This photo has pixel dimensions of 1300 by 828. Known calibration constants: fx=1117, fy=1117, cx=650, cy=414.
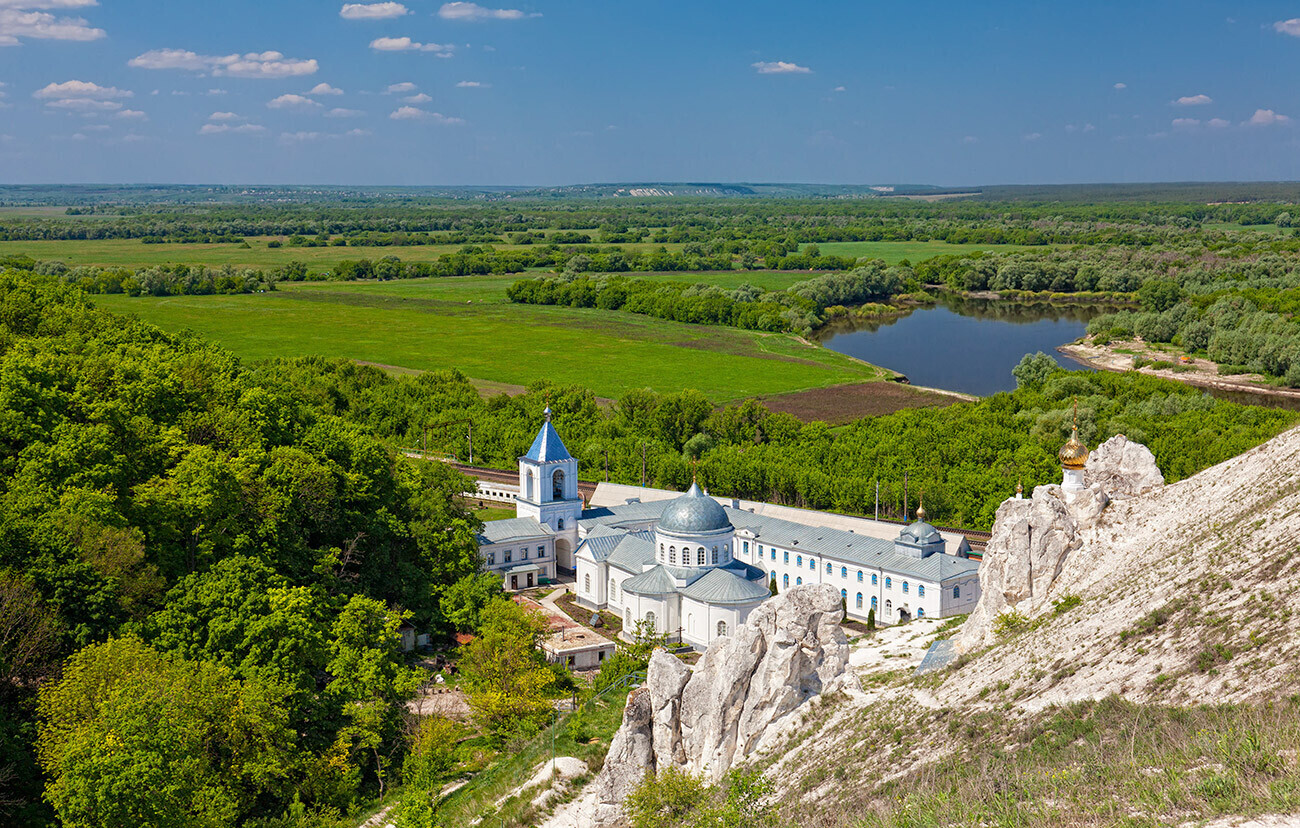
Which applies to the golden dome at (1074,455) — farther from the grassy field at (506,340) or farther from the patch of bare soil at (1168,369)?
the patch of bare soil at (1168,369)

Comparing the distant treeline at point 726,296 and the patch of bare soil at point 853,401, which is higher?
the distant treeline at point 726,296

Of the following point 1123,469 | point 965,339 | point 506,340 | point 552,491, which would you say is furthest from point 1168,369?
point 1123,469

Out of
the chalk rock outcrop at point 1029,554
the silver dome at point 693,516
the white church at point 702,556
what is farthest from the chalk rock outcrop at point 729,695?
the silver dome at point 693,516

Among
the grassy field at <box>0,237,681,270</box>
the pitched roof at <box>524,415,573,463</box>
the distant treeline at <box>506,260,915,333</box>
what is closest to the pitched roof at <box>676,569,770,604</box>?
the pitched roof at <box>524,415,573,463</box>

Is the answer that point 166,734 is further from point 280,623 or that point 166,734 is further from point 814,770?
point 814,770

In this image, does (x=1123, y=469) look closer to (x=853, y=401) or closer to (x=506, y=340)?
(x=853, y=401)

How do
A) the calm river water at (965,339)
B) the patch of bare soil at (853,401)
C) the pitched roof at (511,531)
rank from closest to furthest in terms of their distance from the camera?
1. the pitched roof at (511,531)
2. the patch of bare soil at (853,401)
3. the calm river water at (965,339)

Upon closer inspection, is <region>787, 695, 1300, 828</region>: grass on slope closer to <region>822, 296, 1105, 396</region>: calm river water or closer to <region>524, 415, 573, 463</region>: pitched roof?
<region>524, 415, 573, 463</region>: pitched roof
